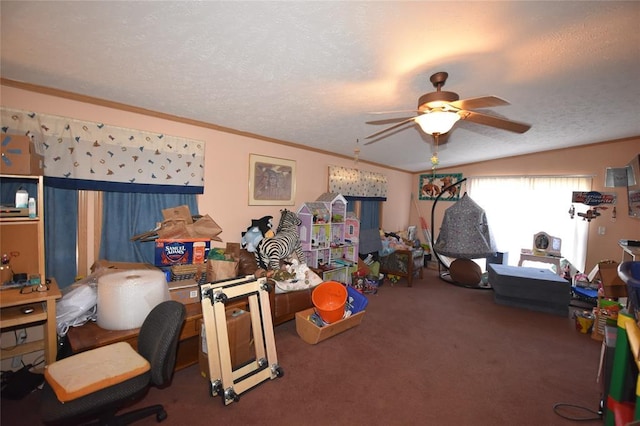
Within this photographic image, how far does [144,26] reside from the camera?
1.33 metres

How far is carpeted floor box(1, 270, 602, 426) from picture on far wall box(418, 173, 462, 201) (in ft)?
9.63

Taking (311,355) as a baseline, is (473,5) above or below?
above

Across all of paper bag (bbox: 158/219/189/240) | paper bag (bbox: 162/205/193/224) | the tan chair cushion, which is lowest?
the tan chair cushion

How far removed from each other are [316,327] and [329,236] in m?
1.55

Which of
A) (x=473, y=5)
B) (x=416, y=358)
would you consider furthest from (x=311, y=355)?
(x=473, y=5)

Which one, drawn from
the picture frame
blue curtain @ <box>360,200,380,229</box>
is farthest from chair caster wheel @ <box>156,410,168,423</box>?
blue curtain @ <box>360,200,380,229</box>

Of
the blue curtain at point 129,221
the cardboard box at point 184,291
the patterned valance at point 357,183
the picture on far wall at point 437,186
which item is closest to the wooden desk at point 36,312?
the blue curtain at point 129,221

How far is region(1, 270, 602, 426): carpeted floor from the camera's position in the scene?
185 centimetres

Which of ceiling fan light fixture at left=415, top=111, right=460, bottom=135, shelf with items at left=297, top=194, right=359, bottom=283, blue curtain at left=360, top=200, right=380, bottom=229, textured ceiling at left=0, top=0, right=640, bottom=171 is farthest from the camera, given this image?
blue curtain at left=360, top=200, right=380, bottom=229

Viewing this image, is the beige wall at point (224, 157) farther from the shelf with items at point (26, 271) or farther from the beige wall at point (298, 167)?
the shelf with items at point (26, 271)

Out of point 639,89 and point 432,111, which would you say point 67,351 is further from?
point 639,89

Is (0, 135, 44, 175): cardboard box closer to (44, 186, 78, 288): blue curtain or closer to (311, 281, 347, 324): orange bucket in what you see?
(44, 186, 78, 288): blue curtain

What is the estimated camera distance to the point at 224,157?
10.1ft

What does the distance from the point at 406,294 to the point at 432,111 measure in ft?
10.6
